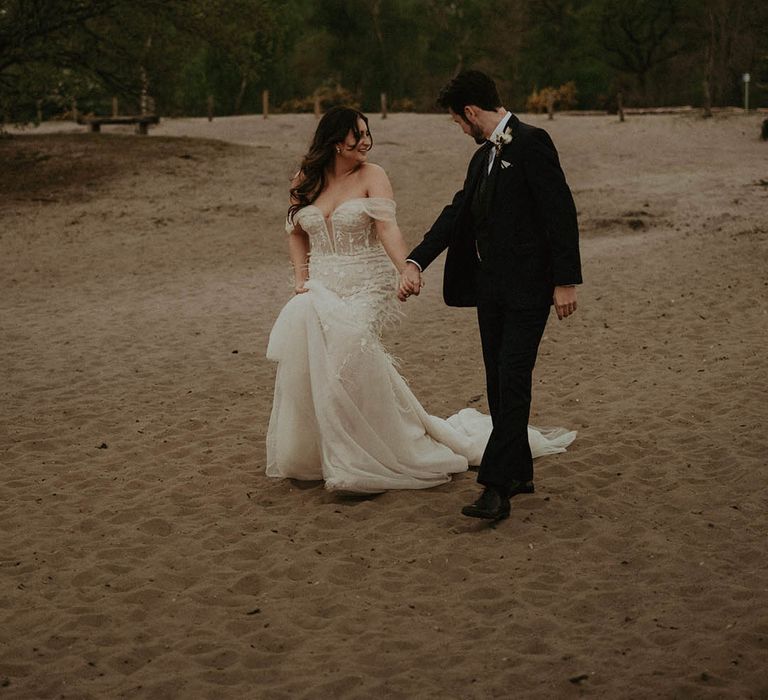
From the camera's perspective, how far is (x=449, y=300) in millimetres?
5809

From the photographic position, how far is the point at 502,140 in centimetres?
544

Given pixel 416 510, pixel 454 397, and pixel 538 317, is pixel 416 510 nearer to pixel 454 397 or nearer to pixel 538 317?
pixel 538 317

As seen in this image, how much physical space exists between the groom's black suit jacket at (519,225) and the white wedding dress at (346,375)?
626mm

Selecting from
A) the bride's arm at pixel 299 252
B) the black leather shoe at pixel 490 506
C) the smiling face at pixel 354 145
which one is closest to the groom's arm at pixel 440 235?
the smiling face at pixel 354 145

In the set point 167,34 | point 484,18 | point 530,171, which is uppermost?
point 484,18

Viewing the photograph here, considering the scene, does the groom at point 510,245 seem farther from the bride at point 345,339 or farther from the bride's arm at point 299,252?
the bride's arm at point 299,252

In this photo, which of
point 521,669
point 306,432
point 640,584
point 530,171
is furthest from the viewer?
point 306,432

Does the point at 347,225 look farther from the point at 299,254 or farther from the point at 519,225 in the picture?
the point at 519,225

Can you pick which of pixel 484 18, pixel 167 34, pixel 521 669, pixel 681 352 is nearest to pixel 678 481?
pixel 521 669

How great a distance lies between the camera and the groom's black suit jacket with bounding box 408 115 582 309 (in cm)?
537

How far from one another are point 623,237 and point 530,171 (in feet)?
38.0

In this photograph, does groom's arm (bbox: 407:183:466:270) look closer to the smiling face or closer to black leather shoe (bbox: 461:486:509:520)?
the smiling face

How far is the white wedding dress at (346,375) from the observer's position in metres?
6.13

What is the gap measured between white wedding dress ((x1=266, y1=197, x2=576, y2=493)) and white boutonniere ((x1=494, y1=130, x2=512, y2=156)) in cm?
92
